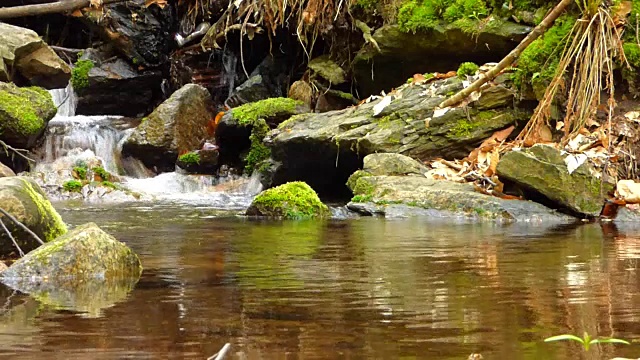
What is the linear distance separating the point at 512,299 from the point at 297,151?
8.83 meters

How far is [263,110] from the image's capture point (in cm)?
1441

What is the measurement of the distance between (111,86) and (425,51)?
292 inches

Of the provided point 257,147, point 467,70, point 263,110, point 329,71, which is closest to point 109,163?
point 257,147

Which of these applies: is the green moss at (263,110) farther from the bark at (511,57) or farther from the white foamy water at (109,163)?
the bark at (511,57)

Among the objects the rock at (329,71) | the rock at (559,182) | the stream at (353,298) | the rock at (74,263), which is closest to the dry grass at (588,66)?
the rock at (559,182)

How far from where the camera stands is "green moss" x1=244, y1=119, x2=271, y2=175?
14289 mm

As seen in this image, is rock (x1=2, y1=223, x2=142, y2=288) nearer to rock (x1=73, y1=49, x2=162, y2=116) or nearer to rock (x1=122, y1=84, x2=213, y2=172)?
rock (x1=122, y1=84, x2=213, y2=172)

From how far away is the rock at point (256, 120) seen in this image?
47.0ft

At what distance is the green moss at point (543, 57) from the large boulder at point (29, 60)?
28.9 feet

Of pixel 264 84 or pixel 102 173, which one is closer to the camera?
pixel 102 173

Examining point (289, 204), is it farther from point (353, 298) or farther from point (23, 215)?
point (353, 298)

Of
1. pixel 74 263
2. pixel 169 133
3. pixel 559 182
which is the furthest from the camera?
A: pixel 169 133

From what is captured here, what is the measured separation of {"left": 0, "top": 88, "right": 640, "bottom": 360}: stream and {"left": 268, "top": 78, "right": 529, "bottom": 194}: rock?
3.80 m

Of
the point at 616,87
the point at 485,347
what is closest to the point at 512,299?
the point at 485,347
